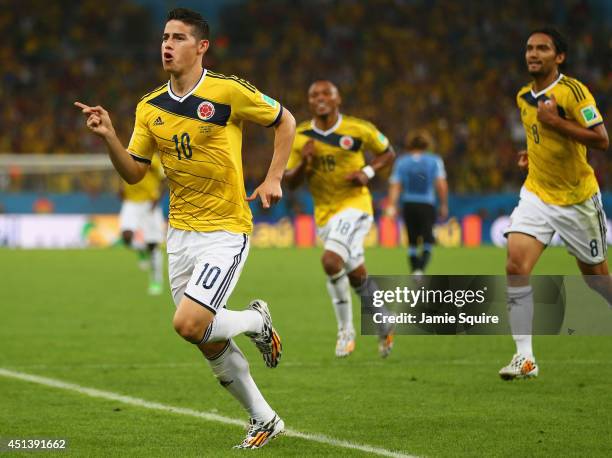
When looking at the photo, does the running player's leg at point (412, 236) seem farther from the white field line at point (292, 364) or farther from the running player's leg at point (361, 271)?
the white field line at point (292, 364)

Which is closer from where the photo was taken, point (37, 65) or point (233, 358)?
point (233, 358)

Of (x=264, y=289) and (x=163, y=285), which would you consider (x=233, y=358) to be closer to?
(x=264, y=289)

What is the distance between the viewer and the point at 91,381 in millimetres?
9195

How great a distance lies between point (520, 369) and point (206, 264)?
130 inches

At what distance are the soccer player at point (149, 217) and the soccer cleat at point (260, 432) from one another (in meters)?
11.4

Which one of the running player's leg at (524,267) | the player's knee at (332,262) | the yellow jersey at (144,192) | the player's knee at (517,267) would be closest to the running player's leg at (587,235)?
the running player's leg at (524,267)

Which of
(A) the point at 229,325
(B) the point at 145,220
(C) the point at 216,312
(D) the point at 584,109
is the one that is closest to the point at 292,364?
(D) the point at 584,109

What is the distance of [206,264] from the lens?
6.51 metres

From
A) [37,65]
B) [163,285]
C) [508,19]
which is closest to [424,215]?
[163,285]

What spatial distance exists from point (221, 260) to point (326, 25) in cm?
3415

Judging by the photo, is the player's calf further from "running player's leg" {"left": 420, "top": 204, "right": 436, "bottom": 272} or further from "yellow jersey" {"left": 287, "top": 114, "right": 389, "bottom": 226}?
"running player's leg" {"left": 420, "top": 204, "right": 436, "bottom": 272}

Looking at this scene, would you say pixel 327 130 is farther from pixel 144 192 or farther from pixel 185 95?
pixel 144 192

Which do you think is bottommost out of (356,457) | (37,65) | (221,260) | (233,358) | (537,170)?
(356,457)

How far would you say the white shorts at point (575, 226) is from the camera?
28.6ft
